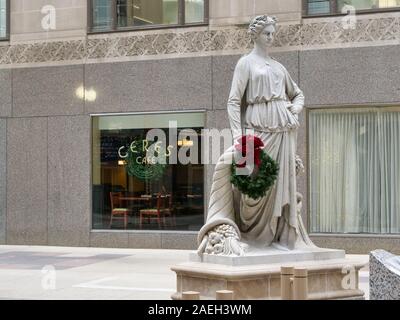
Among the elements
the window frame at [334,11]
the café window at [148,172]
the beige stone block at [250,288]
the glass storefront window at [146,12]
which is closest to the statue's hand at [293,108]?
the beige stone block at [250,288]

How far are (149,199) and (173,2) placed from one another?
183 inches

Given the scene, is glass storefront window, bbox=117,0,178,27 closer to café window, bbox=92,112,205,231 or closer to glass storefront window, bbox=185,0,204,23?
glass storefront window, bbox=185,0,204,23

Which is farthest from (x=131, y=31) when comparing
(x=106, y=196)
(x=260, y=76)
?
(x=260, y=76)

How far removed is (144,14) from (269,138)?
925 cm

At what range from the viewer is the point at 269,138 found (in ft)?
30.2

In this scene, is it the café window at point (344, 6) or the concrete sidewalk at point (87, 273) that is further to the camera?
the café window at point (344, 6)

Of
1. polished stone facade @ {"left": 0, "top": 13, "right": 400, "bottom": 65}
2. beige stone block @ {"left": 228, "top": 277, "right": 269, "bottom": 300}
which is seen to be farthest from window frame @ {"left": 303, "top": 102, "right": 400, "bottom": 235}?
beige stone block @ {"left": 228, "top": 277, "right": 269, "bottom": 300}

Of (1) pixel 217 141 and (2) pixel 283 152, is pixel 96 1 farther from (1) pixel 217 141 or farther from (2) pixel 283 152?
(2) pixel 283 152

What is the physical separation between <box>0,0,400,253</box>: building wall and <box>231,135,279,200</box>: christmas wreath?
718cm

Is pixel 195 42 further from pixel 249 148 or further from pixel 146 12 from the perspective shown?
pixel 249 148

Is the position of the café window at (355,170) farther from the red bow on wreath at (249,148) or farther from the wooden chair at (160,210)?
the red bow on wreath at (249,148)

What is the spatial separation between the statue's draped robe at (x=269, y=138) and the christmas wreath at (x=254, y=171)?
0.20m

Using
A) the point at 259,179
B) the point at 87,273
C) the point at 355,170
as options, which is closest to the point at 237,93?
the point at 259,179

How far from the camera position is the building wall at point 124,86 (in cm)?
1565
